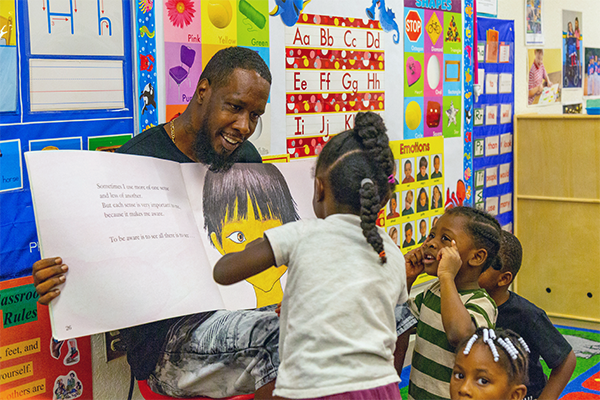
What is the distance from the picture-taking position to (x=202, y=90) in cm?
→ 188

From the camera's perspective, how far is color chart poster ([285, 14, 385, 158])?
2605 millimetres

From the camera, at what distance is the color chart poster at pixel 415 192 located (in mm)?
3137

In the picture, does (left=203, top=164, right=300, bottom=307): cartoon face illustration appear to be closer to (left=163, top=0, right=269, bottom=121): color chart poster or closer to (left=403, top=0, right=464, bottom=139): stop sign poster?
(left=163, top=0, right=269, bottom=121): color chart poster

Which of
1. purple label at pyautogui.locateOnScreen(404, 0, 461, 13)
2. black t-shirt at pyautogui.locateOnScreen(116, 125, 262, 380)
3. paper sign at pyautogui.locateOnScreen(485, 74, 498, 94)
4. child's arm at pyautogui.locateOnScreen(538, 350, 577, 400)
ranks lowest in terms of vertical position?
child's arm at pyautogui.locateOnScreen(538, 350, 577, 400)

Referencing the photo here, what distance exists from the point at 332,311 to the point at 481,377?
1.99 ft

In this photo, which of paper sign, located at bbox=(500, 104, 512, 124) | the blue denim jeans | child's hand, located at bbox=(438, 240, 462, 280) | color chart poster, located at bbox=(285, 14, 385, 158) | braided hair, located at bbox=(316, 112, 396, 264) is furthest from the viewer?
paper sign, located at bbox=(500, 104, 512, 124)

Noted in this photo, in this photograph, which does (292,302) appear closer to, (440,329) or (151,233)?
(151,233)

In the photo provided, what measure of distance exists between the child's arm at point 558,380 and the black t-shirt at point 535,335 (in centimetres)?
2

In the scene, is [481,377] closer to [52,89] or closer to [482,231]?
[482,231]

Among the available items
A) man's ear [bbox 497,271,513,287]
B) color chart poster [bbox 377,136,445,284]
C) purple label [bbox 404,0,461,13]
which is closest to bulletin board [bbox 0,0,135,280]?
man's ear [bbox 497,271,513,287]

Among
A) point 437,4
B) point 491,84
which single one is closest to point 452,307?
point 437,4

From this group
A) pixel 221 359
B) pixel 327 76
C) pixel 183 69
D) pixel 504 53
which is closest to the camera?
pixel 221 359

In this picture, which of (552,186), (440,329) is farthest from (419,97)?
(440,329)

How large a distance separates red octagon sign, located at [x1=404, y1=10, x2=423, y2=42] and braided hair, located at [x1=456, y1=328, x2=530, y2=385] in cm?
184
